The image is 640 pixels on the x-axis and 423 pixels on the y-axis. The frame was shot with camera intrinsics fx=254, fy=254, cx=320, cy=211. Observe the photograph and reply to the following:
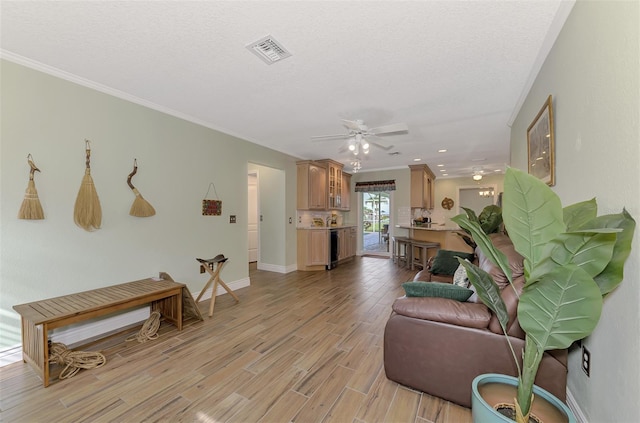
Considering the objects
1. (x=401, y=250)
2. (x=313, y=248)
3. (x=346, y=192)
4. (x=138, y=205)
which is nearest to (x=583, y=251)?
(x=138, y=205)

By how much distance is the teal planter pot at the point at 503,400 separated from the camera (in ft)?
3.84

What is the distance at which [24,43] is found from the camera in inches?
80.4

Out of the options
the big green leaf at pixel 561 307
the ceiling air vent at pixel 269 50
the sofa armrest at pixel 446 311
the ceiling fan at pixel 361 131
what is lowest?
the sofa armrest at pixel 446 311

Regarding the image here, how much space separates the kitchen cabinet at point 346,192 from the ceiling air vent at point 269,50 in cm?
507

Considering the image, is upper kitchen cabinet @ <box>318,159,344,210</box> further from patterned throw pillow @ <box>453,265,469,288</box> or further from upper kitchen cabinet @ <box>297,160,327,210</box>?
patterned throw pillow @ <box>453,265,469,288</box>

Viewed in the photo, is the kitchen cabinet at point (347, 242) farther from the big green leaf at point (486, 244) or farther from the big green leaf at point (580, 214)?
the big green leaf at point (580, 214)

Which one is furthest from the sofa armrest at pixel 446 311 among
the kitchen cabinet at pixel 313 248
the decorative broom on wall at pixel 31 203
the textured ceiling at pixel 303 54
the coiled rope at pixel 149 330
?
the kitchen cabinet at pixel 313 248

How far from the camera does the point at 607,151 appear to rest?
48.6 inches

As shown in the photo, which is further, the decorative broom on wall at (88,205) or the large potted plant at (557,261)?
the decorative broom on wall at (88,205)

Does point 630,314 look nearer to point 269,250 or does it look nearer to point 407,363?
point 407,363

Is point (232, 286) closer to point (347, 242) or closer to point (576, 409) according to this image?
point (347, 242)

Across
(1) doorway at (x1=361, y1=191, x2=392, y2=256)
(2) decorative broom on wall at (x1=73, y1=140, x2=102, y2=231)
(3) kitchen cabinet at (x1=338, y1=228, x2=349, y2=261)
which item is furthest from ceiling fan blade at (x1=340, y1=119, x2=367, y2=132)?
(1) doorway at (x1=361, y1=191, x2=392, y2=256)

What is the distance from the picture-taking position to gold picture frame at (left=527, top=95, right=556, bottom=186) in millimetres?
1904

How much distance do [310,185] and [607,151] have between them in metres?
4.86
